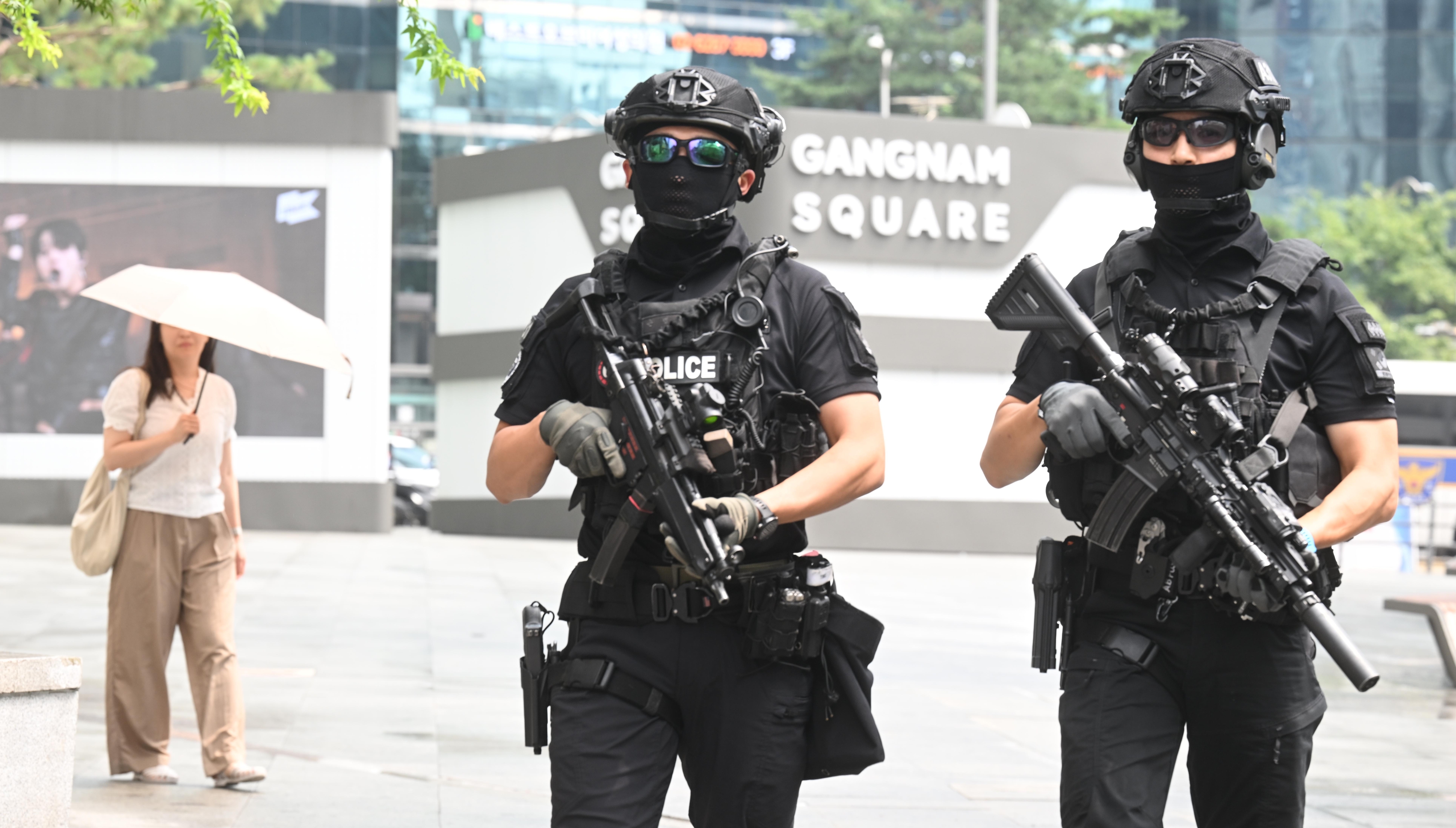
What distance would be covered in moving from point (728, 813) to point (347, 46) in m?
51.9

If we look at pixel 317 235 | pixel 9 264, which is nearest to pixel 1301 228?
pixel 317 235

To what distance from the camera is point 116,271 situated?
21.7 meters

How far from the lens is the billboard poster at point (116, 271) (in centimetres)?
2147

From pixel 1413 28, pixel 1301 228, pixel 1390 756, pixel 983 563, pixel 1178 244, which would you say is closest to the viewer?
pixel 1178 244

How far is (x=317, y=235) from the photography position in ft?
72.1

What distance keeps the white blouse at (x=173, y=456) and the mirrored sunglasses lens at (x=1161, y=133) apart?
13.5ft

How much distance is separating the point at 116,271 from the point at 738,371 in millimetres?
19962

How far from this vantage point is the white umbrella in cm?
614

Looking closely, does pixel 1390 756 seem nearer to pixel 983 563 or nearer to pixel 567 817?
pixel 567 817

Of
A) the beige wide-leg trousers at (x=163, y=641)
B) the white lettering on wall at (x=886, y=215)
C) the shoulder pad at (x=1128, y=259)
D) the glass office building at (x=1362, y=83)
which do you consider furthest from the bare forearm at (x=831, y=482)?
the glass office building at (x=1362, y=83)

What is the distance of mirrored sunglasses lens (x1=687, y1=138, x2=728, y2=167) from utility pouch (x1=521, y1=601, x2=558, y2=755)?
40.2 inches

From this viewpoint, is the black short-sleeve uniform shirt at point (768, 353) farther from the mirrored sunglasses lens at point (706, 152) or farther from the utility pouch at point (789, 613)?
the mirrored sunglasses lens at point (706, 152)

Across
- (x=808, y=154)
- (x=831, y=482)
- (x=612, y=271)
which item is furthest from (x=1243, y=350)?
(x=808, y=154)

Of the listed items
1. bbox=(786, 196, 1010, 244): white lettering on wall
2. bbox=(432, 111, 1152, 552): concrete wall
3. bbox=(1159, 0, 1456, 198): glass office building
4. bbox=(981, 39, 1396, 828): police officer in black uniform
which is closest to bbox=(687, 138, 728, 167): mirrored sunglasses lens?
bbox=(981, 39, 1396, 828): police officer in black uniform
